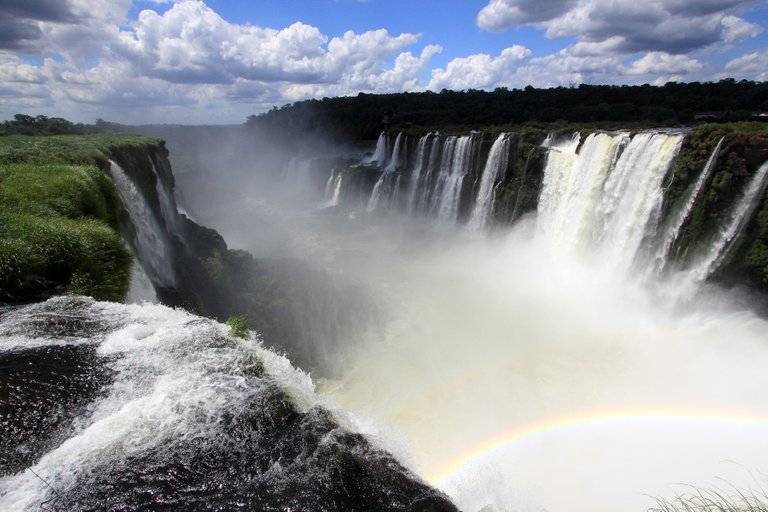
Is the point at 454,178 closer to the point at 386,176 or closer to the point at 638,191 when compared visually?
the point at 386,176

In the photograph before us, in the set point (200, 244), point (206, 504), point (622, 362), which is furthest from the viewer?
point (200, 244)

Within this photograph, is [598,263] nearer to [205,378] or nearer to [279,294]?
[279,294]

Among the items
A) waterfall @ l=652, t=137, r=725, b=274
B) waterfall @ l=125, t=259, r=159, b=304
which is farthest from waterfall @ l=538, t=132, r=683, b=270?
waterfall @ l=125, t=259, r=159, b=304

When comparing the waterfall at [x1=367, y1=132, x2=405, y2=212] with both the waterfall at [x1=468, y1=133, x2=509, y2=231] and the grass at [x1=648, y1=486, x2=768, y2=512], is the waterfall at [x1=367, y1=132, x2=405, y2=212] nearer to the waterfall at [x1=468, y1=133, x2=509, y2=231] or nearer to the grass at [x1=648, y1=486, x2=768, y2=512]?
the waterfall at [x1=468, y1=133, x2=509, y2=231]

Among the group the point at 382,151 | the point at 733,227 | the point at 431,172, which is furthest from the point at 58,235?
the point at 382,151

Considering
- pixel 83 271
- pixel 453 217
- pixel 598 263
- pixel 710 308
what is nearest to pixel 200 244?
pixel 83 271

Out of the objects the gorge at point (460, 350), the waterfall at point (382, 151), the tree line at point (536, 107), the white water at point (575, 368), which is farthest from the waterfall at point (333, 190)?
the white water at point (575, 368)
